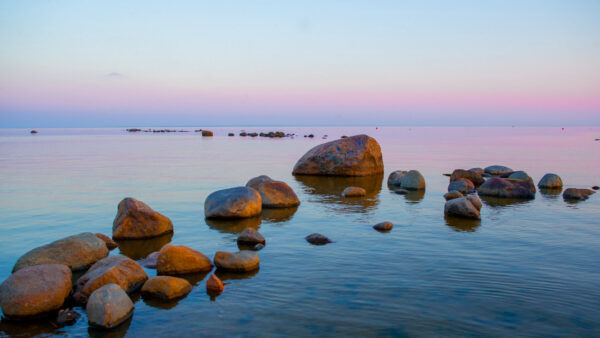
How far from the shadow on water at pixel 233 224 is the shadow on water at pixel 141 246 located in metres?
1.41

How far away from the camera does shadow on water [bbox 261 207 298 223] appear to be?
43.0 ft

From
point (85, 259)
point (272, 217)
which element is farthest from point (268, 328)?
point (272, 217)

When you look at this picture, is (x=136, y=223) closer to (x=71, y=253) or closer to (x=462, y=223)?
(x=71, y=253)

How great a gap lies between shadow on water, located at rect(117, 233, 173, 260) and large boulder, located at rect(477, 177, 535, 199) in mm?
12748

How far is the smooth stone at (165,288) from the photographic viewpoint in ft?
23.5

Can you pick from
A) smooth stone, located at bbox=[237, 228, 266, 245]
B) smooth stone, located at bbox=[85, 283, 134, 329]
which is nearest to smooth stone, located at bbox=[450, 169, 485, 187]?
smooth stone, located at bbox=[237, 228, 266, 245]

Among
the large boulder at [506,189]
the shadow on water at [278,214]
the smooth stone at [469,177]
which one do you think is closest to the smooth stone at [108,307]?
the shadow on water at [278,214]

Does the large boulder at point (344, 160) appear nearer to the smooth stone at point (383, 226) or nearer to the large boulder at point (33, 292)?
the smooth stone at point (383, 226)

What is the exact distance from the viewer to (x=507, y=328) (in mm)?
6043

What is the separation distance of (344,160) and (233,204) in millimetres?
12307

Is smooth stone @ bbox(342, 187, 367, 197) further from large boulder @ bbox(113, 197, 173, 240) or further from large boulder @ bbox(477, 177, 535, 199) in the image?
large boulder @ bbox(113, 197, 173, 240)

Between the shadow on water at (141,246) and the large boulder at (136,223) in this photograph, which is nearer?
the shadow on water at (141,246)

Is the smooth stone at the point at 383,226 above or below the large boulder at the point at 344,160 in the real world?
below

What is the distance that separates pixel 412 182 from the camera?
1923cm
